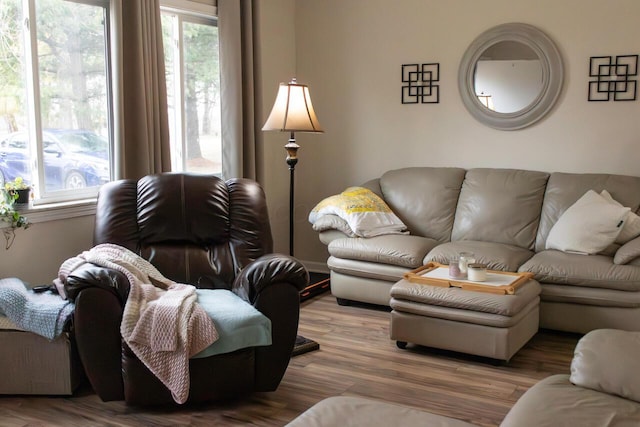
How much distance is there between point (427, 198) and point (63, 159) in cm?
250

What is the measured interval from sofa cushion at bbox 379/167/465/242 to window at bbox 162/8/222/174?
140 cm

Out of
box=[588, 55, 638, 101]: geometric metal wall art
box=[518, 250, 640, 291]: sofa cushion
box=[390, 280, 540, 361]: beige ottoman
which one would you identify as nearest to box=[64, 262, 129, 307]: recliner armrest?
box=[390, 280, 540, 361]: beige ottoman

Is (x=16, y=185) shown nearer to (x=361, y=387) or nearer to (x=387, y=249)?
(x=361, y=387)

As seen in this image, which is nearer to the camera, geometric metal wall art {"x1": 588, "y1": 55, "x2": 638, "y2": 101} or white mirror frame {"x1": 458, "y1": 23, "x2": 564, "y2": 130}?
geometric metal wall art {"x1": 588, "y1": 55, "x2": 638, "y2": 101}

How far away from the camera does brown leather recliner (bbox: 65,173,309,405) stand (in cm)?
303

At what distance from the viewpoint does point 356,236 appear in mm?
4758

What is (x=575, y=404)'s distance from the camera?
6.86ft

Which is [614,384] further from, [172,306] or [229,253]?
[229,253]

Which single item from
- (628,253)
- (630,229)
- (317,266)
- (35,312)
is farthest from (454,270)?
(35,312)

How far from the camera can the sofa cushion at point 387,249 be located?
447 cm

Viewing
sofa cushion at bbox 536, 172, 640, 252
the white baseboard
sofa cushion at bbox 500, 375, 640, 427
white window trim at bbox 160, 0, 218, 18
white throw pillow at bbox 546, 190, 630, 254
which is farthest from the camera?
the white baseboard

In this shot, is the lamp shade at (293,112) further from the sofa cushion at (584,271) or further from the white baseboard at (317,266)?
the white baseboard at (317,266)

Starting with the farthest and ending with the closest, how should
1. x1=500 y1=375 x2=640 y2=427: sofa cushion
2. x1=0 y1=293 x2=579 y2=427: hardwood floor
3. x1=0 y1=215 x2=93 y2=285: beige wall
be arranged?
1. x1=0 y1=215 x2=93 y2=285: beige wall
2. x1=0 y1=293 x2=579 y2=427: hardwood floor
3. x1=500 y1=375 x2=640 y2=427: sofa cushion

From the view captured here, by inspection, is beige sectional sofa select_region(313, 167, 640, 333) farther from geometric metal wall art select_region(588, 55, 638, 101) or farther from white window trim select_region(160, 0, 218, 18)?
white window trim select_region(160, 0, 218, 18)
